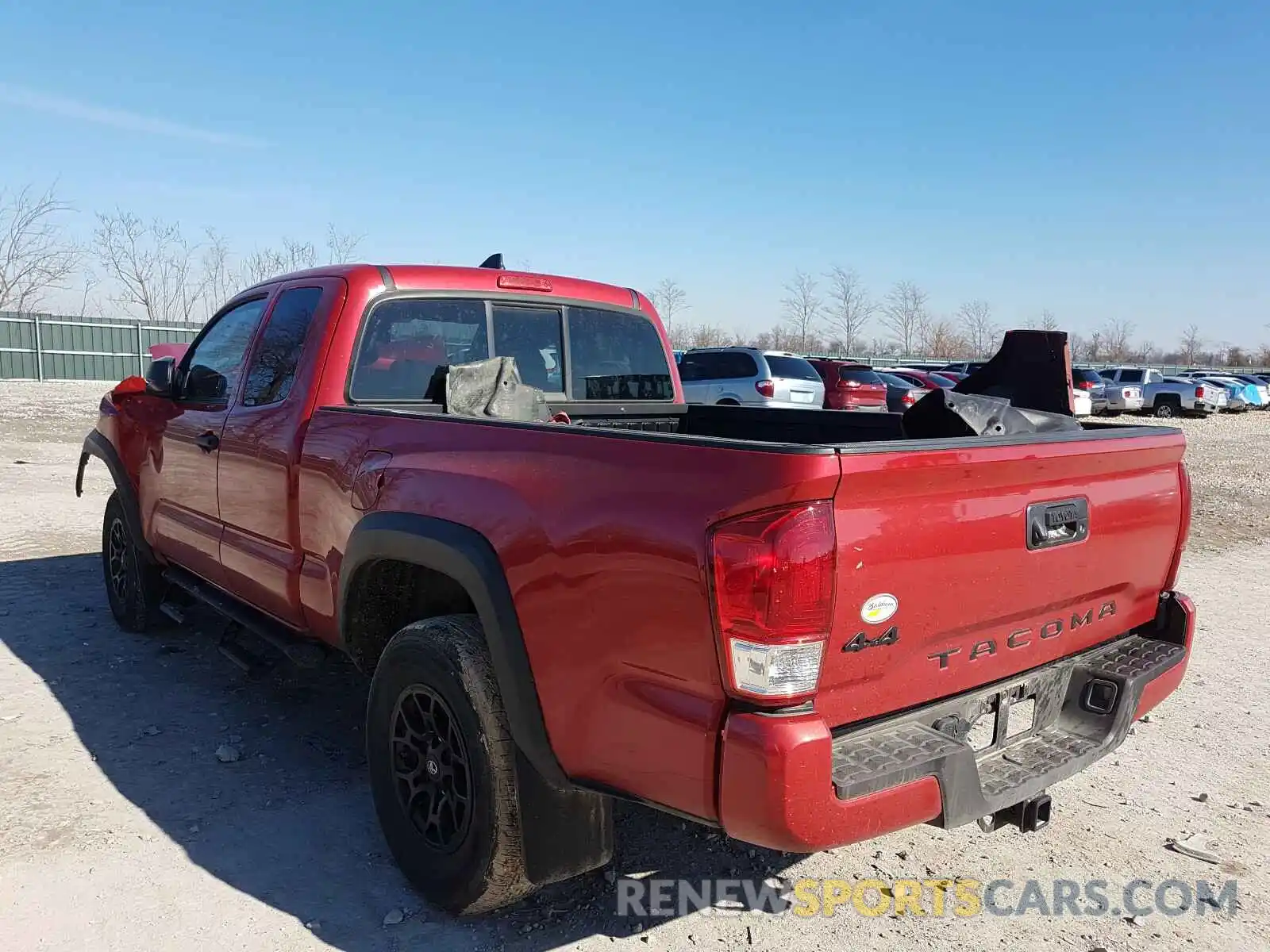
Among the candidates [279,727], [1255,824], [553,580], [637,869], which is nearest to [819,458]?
[553,580]

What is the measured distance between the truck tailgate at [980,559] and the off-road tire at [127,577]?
180 inches

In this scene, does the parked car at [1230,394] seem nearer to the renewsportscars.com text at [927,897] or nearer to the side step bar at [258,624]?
the renewsportscars.com text at [927,897]

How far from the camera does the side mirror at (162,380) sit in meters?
4.84

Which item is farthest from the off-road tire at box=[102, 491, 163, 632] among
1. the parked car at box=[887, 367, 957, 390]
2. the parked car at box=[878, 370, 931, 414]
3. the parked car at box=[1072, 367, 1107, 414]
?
the parked car at box=[1072, 367, 1107, 414]

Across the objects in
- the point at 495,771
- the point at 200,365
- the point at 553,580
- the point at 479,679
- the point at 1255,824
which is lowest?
the point at 1255,824

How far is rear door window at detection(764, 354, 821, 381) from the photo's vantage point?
1745cm

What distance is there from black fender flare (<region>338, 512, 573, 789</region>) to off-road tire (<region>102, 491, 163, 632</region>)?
322cm

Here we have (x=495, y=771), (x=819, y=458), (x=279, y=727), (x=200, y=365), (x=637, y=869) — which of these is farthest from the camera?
(x=200, y=365)

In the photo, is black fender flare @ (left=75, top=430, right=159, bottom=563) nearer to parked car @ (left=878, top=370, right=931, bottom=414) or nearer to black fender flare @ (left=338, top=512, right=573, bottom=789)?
black fender flare @ (left=338, top=512, right=573, bottom=789)

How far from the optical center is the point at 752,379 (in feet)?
56.8

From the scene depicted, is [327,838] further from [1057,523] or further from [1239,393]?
[1239,393]

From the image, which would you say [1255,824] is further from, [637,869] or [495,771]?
[495,771]

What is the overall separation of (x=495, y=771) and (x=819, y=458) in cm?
133

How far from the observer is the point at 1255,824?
12.0ft
